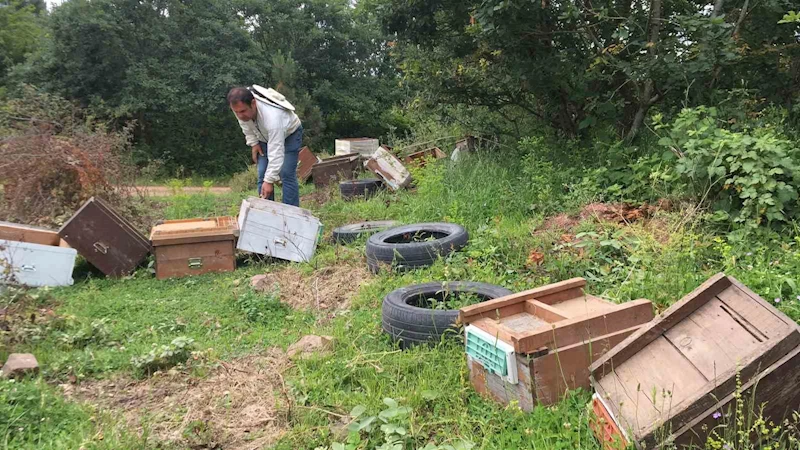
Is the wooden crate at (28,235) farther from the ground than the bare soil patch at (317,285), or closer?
farther from the ground

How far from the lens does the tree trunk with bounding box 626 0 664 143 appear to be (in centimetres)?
641

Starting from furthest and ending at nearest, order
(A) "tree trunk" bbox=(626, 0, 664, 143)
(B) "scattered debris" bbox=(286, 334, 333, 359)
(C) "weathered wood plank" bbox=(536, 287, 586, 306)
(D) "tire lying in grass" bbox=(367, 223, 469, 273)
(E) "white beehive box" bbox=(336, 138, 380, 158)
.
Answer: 1. (E) "white beehive box" bbox=(336, 138, 380, 158)
2. (A) "tree trunk" bbox=(626, 0, 664, 143)
3. (D) "tire lying in grass" bbox=(367, 223, 469, 273)
4. (B) "scattered debris" bbox=(286, 334, 333, 359)
5. (C) "weathered wood plank" bbox=(536, 287, 586, 306)

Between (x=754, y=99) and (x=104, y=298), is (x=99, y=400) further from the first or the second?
(x=754, y=99)

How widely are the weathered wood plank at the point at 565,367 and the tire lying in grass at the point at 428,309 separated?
827 mm

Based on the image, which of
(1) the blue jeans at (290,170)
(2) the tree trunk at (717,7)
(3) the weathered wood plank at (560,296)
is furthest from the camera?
(1) the blue jeans at (290,170)

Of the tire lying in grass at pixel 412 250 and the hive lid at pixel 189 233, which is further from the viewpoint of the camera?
the hive lid at pixel 189 233

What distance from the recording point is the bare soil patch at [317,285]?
4.64 m

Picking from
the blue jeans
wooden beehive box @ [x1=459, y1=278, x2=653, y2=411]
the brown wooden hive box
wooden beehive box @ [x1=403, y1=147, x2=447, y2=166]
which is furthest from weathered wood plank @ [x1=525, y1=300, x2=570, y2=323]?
wooden beehive box @ [x1=403, y1=147, x2=447, y2=166]

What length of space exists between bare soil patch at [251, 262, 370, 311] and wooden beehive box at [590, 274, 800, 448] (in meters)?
2.58

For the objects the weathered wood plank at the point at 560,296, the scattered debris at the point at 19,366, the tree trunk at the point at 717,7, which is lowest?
the scattered debris at the point at 19,366

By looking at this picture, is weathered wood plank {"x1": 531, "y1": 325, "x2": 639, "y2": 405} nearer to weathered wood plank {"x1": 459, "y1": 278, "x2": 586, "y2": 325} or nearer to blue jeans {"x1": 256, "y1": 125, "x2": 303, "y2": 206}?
weathered wood plank {"x1": 459, "y1": 278, "x2": 586, "y2": 325}

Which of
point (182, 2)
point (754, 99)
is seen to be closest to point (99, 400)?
point (754, 99)

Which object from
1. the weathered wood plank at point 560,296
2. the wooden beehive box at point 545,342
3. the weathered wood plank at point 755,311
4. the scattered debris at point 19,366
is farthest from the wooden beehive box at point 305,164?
the weathered wood plank at point 755,311

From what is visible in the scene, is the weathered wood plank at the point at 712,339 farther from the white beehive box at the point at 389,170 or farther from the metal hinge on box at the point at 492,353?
the white beehive box at the point at 389,170
